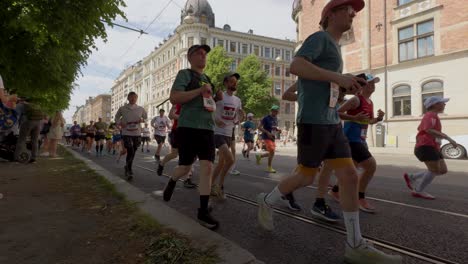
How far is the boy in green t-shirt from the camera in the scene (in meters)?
3.51

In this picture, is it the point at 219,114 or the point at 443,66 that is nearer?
the point at 219,114

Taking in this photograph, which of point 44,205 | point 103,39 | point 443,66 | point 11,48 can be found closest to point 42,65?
point 11,48

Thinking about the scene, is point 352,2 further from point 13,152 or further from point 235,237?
point 13,152

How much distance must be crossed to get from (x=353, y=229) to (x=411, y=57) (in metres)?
24.4

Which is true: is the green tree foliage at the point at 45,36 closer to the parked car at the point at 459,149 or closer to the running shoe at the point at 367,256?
the running shoe at the point at 367,256

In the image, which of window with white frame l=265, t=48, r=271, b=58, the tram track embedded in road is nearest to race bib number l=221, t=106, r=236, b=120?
the tram track embedded in road

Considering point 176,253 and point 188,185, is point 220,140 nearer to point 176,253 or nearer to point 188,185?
point 188,185

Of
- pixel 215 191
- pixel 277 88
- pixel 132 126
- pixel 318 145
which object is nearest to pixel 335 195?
pixel 215 191

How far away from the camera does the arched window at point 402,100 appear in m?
23.4

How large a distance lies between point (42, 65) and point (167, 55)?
63.8m

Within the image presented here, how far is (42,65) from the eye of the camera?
8891mm

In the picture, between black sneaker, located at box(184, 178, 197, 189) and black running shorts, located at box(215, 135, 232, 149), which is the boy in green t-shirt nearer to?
black running shorts, located at box(215, 135, 232, 149)

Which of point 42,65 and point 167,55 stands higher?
point 167,55

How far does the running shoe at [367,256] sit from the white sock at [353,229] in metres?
0.03
